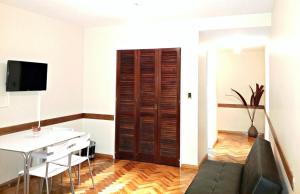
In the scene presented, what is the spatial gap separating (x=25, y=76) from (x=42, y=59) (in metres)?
0.53

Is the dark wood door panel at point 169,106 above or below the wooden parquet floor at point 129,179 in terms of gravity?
above

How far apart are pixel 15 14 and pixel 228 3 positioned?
2.99m

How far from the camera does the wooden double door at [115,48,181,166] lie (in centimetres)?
453

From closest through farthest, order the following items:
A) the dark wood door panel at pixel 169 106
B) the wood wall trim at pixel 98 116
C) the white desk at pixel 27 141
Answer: the white desk at pixel 27 141, the dark wood door panel at pixel 169 106, the wood wall trim at pixel 98 116

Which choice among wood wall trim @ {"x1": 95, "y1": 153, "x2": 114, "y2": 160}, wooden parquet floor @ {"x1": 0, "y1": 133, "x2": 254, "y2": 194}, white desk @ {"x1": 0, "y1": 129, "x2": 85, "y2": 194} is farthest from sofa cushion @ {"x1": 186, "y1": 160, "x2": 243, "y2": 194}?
wood wall trim @ {"x1": 95, "y1": 153, "x2": 114, "y2": 160}

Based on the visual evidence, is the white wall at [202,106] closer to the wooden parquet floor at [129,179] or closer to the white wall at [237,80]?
the wooden parquet floor at [129,179]

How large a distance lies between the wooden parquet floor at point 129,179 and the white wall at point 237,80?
8.83 ft

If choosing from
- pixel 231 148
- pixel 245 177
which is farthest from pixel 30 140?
pixel 231 148

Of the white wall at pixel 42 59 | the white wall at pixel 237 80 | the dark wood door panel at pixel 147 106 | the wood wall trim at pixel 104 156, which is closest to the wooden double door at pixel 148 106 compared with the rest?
the dark wood door panel at pixel 147 106

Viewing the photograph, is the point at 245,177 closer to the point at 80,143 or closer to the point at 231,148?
the point at 80,143

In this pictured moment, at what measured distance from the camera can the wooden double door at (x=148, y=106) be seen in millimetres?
4527

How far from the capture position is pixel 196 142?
14.5ft

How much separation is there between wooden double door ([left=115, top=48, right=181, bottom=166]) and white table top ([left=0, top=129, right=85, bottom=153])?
4.57 ft

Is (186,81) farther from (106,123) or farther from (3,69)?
(3,69)
